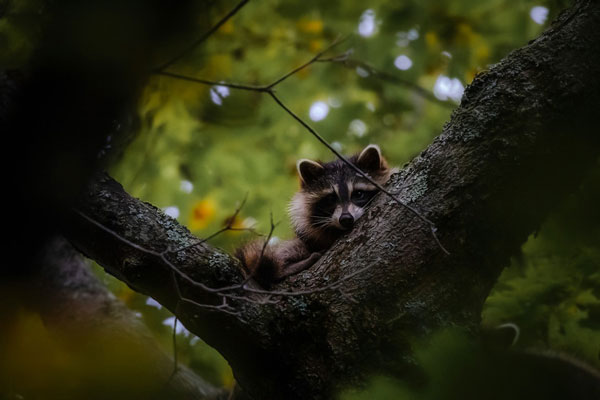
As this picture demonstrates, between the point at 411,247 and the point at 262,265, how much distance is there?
860 mm

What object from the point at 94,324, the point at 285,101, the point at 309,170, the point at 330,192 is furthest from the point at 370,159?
the point at 94,324

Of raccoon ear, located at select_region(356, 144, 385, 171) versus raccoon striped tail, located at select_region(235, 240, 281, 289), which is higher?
raccoon ear, located at select_region(356, 144, 385, 171)

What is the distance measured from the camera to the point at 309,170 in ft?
18.0

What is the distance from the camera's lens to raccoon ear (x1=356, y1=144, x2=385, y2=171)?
5066 mm

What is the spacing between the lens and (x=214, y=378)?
16.5 ft

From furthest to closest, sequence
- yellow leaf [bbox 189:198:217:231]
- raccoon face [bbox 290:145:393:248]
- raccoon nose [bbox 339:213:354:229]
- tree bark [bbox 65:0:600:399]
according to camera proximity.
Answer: yellow leaf [bbox 189:198:217:231] < raccoon face [bbox 290:145:393:248] < raccoon nose [bbox 339:213:354:229] < tree bark [bbox 65:0:600:399]

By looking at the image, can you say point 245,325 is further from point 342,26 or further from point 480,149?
point 342,26

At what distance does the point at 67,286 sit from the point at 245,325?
2738mm

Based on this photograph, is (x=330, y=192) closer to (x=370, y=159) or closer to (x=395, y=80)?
(x=370, y=159)

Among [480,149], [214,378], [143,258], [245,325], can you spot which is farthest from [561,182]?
[214,378]

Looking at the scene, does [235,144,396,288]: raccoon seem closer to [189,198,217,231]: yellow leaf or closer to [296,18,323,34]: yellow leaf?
[189,198,217,231]: yellow leaf

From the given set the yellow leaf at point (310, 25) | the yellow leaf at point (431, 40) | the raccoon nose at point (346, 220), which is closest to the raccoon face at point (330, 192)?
the raccoon nose at point (346, 220)

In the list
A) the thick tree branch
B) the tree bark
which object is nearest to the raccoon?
the tree bark

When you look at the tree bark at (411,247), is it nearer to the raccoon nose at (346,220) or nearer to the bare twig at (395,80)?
the raccoon nose at (346,220)
